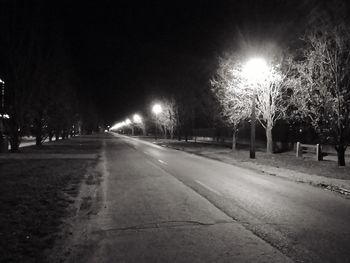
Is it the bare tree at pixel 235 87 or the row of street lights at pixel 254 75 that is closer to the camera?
the row of street lights at pixel 254 75

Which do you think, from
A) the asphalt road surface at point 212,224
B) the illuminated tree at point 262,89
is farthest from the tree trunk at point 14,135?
the illuminated tree at point 262,89

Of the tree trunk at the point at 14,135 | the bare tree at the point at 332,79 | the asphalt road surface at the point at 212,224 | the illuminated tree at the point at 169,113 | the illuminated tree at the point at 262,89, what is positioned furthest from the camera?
the illuminated tree at the point at 169,113

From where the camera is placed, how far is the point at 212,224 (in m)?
6.84

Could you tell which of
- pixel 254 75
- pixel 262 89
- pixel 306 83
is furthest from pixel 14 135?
pixel 306 83

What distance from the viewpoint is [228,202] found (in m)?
8.93

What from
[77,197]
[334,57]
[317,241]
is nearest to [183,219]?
[317,241]

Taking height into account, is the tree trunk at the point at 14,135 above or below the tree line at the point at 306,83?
below

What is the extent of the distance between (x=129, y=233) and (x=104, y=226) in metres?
0.78

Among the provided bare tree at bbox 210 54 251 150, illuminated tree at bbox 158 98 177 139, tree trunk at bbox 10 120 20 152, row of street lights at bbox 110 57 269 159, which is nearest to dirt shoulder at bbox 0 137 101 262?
tree trunk at bbox 10 120 20 152

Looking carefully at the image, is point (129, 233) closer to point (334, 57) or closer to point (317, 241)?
point (317, 241)

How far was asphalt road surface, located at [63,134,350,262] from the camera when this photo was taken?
5203 millimetres

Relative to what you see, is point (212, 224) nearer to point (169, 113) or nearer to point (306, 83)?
point (306, 83)

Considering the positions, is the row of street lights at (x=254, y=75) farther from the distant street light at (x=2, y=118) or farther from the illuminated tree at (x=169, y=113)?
the illuminated tree at (x=169, y=113)

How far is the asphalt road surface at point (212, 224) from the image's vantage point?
17.1ft
